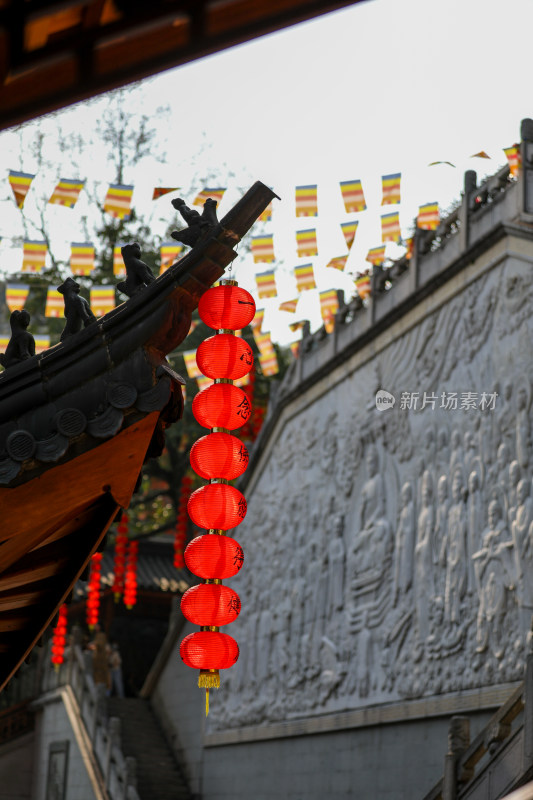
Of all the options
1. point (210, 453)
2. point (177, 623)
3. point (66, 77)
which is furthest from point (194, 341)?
point (66, 77)

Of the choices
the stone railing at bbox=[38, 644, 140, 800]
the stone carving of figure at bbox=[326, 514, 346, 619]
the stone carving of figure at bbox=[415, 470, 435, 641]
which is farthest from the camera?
the stone railing at bbox=[38, 644, 140, 800]

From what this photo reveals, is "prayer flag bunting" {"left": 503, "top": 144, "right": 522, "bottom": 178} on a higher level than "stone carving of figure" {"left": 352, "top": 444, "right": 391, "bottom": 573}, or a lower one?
higher

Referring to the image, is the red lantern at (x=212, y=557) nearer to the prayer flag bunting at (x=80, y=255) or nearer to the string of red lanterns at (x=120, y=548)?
the prayer flag bunting at (x=80, y=255)

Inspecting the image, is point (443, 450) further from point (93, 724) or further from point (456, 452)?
point (93, 724)

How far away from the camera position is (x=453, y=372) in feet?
38.6

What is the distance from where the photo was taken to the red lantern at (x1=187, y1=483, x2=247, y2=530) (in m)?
5.82

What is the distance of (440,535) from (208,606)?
19.9ft

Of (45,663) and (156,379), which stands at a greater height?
(45,663)

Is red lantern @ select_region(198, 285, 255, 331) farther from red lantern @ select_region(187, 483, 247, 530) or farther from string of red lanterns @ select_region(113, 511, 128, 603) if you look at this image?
string of red lanterns @ select_region(113, 511, 128, 603)

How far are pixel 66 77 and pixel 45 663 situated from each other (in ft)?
62.6

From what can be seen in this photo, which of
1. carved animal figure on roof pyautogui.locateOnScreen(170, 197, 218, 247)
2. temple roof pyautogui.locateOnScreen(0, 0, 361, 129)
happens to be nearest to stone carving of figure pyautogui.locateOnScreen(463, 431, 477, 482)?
carved animal figure on roof pyautogui.locateOnScreen(170, 197, 218, 247)

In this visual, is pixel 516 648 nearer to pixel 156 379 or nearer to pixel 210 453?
pixel 210 453

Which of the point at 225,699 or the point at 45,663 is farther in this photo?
the point at 45,663

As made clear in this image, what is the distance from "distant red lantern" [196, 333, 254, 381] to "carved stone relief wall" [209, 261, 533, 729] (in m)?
5.08
